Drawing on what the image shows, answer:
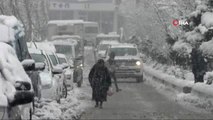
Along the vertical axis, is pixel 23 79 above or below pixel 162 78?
above

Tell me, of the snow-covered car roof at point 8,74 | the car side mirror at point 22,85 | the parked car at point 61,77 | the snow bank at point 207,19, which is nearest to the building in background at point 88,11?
the parked car at point 61,77

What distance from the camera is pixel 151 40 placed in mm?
44406

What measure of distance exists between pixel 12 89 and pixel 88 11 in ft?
319

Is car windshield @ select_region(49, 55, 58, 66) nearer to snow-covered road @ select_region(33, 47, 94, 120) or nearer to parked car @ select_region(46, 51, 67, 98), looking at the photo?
parked car @ select_region(46, 51, 67, 98)

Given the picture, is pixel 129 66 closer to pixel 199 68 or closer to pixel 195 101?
pixel 199 68

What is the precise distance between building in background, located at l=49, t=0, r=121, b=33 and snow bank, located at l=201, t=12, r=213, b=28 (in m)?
76.9

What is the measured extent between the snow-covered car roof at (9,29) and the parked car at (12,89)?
3.65 ft

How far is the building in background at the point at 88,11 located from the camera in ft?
324

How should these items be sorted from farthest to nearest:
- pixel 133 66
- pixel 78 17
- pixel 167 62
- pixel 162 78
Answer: pixel 78 17 < pixel 167 62 < pixel 133 66 < pixel 162 78

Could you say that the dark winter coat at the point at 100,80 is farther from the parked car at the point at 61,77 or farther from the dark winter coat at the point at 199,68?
the dark winter coat at the point at 199,68

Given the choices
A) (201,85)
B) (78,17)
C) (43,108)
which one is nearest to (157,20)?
(201,85)

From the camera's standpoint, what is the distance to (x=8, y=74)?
712 centimetres

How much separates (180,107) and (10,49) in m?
12.0

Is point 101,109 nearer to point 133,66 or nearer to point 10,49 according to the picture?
point 10,49
